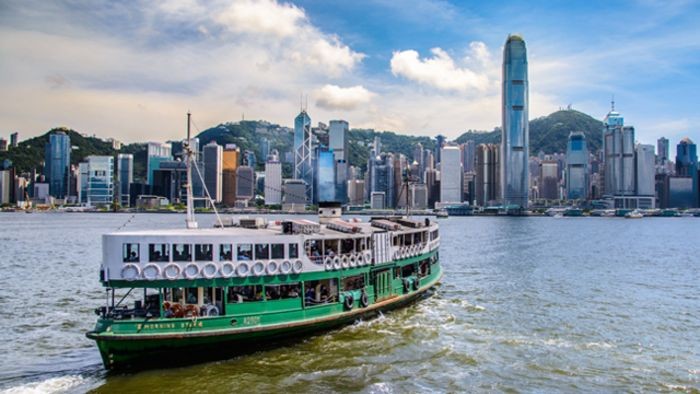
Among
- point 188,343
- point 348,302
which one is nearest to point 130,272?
point 188,343

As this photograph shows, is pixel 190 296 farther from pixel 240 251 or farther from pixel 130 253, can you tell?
pixel 130 253

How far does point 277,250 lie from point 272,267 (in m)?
Answer: 0.78

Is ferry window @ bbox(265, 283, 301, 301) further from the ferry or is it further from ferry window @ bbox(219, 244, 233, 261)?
ferry window @ bbox(219, 244, 233, 261)

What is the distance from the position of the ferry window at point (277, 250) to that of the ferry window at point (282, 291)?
120 cm

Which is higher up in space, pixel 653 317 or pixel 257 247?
pixel 257 247

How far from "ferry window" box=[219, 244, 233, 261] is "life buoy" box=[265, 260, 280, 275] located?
5.14ft

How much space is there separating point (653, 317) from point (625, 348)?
7470mm

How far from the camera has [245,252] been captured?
867 inches

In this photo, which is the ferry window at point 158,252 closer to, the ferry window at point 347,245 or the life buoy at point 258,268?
the life buoy at point 258,268

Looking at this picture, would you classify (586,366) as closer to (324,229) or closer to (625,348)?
(625,348)

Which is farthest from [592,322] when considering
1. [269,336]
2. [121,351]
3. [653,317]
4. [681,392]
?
[121,351]

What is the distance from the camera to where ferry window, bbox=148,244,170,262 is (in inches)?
795

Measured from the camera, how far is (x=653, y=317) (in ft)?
97.8

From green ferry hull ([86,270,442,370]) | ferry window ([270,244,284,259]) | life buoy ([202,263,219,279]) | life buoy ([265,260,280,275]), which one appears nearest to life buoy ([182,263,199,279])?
life buoy ([202,263,219,279])
